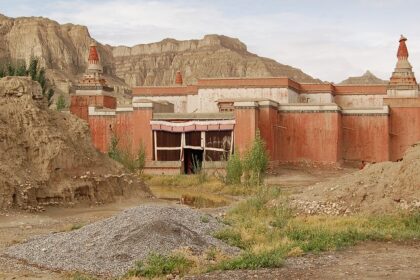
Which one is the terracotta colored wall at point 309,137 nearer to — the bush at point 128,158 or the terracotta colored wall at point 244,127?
the terracotta colored wall at point 244,127

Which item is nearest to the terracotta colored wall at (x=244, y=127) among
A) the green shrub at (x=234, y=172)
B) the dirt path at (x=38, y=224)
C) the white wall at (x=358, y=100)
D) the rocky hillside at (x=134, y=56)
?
the green shrub at (x=234, y=172)

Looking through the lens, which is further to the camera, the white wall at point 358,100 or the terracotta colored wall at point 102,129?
the white wall at point 358,100

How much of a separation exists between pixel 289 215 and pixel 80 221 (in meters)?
5.89

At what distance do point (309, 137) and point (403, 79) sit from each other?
337 inches

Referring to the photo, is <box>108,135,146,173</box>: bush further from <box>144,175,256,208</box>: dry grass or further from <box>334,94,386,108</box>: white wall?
<box>334,94,386,108</box>: white wall

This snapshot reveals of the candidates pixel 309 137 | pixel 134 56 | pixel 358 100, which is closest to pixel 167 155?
pixel 309 137

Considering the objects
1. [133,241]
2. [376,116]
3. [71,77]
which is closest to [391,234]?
[133,241]

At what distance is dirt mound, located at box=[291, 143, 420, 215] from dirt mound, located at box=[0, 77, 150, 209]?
7810 mm

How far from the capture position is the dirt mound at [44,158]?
21766mm

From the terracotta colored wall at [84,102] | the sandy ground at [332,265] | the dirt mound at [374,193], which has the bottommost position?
the sandy ground at [332,265]

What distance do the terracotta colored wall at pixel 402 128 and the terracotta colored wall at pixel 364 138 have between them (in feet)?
3.19

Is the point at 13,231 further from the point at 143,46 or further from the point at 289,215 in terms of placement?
the point at 143,46

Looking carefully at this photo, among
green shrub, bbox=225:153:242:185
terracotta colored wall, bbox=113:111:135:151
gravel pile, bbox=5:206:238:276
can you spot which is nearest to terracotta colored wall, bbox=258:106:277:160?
green shrub, bbox=225:153:242:185

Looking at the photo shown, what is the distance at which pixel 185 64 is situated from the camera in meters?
160
